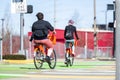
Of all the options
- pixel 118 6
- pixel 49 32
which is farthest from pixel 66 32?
pixel 118 6

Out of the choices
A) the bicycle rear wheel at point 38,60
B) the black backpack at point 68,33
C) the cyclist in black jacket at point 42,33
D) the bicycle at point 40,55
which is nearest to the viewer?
the cyclist in black jacket at point 42,33

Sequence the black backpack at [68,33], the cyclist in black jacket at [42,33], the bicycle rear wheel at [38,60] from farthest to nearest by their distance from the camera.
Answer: the black backpack at [68,33] < the bicycle rear wheel at [38,60] < the cyclist in black jacket at [42,33]

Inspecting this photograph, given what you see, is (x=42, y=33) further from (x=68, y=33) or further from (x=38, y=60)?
(x=68, y=33)

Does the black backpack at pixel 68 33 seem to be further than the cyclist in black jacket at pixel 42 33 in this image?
Yes

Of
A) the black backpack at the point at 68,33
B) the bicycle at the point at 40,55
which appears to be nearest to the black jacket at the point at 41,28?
the bicycle at the point at 40,55

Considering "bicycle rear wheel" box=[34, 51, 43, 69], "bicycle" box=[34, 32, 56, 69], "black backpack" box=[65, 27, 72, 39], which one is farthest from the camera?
"black backpack" box=[65, 27, 72, 39]

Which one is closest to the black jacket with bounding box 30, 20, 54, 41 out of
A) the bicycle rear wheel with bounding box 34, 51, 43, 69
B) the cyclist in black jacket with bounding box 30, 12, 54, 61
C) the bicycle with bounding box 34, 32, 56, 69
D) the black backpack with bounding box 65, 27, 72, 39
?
the cyclist in black jacket with bounding box 30, 12, 54, 61

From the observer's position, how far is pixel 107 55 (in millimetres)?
44188

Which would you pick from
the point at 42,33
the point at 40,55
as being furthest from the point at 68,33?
the point at 42,33

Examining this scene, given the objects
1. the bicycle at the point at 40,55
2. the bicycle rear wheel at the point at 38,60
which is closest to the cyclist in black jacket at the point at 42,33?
the bicycle at the point at 40,55

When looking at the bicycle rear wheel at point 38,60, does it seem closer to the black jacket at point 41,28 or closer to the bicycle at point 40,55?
the bicycle at point 40,55

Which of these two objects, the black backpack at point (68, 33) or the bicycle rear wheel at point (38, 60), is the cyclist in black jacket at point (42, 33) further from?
the black backpack at point (68, 33)

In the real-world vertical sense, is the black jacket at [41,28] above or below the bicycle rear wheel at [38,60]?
above

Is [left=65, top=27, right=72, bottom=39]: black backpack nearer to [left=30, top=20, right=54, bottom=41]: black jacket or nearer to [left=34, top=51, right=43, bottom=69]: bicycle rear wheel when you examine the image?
[left=30, top=20, right=54, bottom=41]: black jacket
